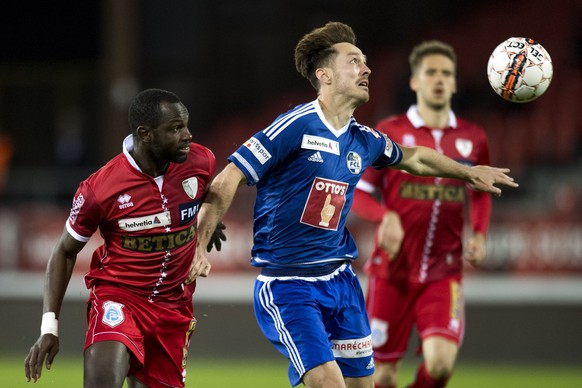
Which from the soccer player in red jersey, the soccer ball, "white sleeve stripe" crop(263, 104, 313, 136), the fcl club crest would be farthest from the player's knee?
"white sleeve stripe" crop(263, 104, 313, 136)

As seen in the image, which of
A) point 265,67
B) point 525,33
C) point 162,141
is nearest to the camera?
point 162,141

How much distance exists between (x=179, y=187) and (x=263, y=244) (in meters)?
0.55

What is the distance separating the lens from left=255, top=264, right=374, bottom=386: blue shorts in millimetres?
5129

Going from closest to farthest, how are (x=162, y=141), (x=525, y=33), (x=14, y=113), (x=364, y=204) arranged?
(x=162, y=141) → (x=364, y=204) → (x=525, y=33) → (x=14, y=113)

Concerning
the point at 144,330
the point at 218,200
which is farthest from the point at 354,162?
the point at 144,330

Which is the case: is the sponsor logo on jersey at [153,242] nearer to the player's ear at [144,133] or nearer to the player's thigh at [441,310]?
the player's ear at [144,133]

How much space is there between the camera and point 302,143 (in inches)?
209

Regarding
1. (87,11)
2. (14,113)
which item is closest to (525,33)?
(87,11)

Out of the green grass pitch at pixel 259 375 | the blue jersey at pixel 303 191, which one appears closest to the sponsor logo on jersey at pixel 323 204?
the blue jersey at pixel 303 191

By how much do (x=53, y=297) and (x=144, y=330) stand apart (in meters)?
0.52

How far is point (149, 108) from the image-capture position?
5.30 metres

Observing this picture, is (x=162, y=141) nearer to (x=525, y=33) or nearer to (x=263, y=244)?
(x=263, y=244)

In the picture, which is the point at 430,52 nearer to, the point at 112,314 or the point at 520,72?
the point at 520,72

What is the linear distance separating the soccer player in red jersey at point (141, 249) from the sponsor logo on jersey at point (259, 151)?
0.35 m
